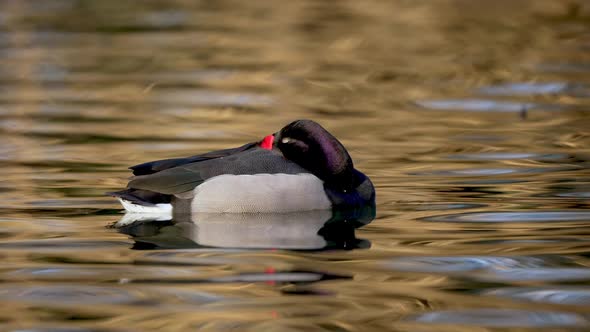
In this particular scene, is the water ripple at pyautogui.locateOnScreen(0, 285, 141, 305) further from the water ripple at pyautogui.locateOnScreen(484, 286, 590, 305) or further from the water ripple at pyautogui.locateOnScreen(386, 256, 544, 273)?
the water ripple at pyautogui.locateOnScreen(484, 286, 590, 305)

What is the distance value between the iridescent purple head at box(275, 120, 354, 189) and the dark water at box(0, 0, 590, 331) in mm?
532

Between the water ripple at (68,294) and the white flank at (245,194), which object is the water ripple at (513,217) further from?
the water ripple at (68,294)

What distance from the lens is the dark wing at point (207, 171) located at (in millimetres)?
9172

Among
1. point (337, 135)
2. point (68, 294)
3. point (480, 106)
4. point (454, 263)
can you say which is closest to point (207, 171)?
point (454, 263)

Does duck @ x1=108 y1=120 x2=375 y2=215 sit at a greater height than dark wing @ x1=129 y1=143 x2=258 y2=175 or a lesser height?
lesser

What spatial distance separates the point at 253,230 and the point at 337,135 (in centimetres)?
480

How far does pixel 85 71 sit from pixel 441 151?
789 cm

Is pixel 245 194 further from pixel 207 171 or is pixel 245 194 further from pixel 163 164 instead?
pixel 163 164

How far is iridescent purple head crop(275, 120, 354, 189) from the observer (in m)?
9.60

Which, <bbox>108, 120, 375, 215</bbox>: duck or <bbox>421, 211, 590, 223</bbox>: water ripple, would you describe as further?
<bbox>108, 120, 375, 215</bbox>: duck

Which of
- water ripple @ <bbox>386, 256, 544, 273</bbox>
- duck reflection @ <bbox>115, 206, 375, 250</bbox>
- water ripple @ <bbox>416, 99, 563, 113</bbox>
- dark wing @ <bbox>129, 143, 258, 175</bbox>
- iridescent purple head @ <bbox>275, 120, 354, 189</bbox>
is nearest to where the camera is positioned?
water ripple @ <bbox>386, 256, 544, 273</bbox>

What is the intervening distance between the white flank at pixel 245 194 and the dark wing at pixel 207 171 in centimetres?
4

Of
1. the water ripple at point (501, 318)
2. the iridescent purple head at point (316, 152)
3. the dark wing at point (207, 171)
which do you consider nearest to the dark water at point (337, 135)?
the water ripple at point (501, 318)

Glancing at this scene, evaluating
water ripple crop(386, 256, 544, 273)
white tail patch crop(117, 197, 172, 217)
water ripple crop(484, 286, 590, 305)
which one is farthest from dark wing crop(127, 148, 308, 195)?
water ripple crop(484, 286, 590, 305)
